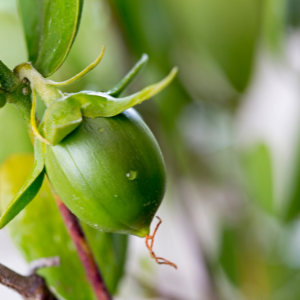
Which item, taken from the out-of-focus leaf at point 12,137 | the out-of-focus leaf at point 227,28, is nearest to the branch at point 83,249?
the out-of-focus leaf at point 12,137

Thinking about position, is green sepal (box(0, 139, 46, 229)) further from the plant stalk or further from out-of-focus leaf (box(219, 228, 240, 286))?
out-of-focus leaf (box(219, 228, 240, 286))

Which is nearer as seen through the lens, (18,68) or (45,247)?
(18,68)

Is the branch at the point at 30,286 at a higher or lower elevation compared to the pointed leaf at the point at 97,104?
lower

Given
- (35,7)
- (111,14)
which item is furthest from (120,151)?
(111,14)

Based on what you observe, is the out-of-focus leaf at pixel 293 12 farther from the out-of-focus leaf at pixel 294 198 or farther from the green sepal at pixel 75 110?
the green sepal at pixel 75 110

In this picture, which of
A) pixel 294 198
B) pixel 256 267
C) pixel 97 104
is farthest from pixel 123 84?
pixel 256 267

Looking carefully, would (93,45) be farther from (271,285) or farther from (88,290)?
(271,285)

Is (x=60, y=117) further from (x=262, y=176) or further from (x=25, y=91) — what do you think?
(x=262, y=176)
